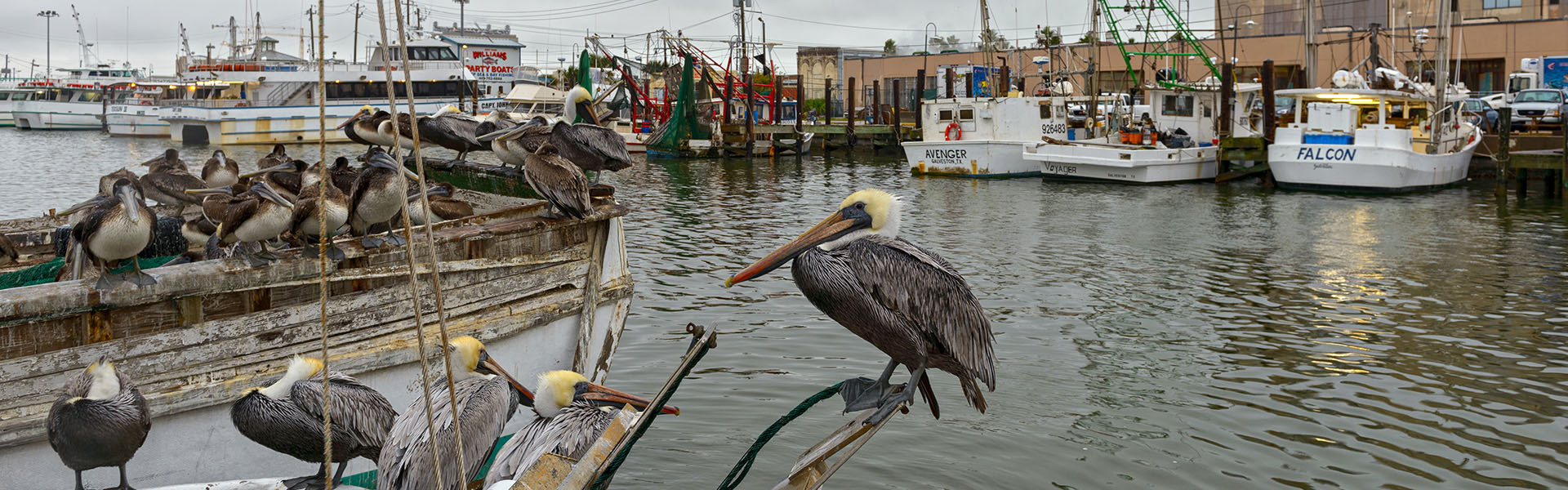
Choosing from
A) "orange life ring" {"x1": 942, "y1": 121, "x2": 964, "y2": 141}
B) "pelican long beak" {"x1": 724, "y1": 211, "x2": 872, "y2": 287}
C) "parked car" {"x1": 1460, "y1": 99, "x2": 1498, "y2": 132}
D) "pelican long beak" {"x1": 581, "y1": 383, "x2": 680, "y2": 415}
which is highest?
"parked car" {"x1": 1460, "y1": 99, "x2": 1498, "y2": 132}

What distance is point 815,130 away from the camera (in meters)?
39.9

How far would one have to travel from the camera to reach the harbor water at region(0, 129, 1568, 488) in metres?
7.63

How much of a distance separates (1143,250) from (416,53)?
4216 cm

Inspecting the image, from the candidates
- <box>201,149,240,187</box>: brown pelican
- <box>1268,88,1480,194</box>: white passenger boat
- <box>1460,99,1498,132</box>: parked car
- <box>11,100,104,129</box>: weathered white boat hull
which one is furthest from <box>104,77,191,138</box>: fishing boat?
<box>1460,99,1498,132</box>: parked car

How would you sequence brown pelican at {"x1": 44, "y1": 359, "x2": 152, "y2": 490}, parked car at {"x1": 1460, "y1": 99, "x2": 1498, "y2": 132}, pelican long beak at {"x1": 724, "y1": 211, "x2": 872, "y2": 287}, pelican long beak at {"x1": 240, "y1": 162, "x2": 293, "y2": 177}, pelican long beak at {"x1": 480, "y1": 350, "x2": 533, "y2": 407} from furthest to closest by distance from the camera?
parked car at {"x1": 1460, "y1": 99, "x2": 1498, "y2": 132}, pelican long beak at {"x1": 240, "y1": 162, "x2": 293, "y2": 177}, pelican long beak at {"x1": 480, "y1": 350, "x2": 533, "y2": 407}, brown pelican at {"x1": 44, "y1": 359, "x2": 152, "y2": 490}, pelican long beak at {"x1": 724, "y1": 211, "x2": 872, "y2": 287}

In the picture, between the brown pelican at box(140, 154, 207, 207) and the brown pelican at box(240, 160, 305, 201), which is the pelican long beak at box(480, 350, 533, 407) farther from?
the brown pelican at box(140, 154, 207, 207)

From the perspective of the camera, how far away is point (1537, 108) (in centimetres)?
3106

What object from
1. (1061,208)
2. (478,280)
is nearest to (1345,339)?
(478,280)

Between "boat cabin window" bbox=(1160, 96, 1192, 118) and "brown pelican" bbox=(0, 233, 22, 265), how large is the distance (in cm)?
2667

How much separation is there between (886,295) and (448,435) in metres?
1.73

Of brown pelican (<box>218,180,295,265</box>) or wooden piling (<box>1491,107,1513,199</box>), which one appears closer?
brown pelican (<box>218,180,295,265</box>)

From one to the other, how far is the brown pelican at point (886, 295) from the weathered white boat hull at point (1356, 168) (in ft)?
72.4

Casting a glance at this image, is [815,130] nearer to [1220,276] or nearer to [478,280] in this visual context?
[1220,276]

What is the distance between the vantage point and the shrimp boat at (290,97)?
45.9 metres
